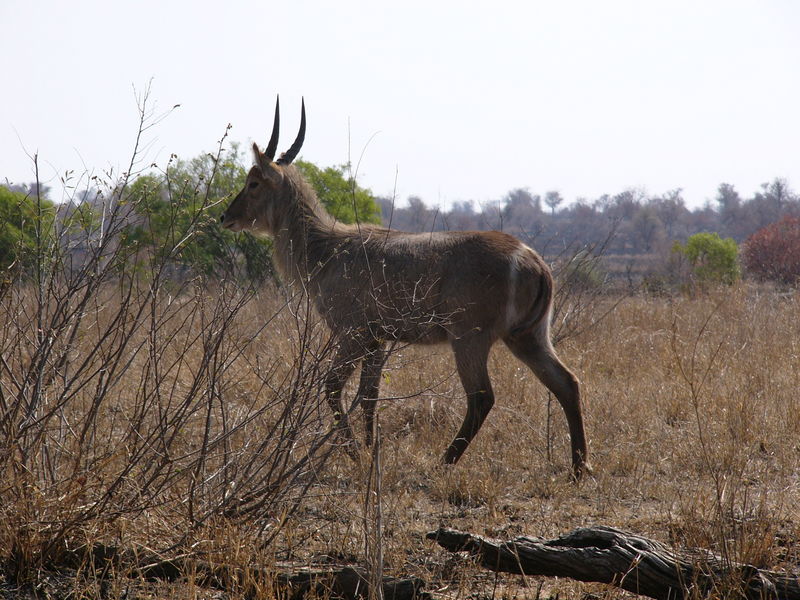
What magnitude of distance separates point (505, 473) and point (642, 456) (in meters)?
0.94

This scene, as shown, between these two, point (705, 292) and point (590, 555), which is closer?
point (590, 555)

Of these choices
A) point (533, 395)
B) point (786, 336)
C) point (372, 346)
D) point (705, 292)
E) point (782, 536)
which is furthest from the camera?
point (705, 292)

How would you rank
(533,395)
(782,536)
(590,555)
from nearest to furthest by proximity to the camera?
(590,555) < (782,536) < (533,395)

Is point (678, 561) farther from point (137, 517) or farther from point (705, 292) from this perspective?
point (705, 292)

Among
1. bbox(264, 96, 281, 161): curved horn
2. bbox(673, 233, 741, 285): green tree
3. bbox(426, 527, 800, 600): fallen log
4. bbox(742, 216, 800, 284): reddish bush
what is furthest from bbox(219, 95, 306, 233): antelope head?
bbox(742, 216, 800, 284): reddish bush

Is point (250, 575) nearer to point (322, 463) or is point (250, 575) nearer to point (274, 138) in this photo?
point (322, 463)

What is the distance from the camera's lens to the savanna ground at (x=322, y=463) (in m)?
3.22

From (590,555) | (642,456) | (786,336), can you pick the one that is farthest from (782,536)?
(786,336)

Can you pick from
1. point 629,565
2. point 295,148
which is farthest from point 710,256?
point 629,565

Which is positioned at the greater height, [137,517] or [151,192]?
[151,192]

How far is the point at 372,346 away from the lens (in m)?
5.53

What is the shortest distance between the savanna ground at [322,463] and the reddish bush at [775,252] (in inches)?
463

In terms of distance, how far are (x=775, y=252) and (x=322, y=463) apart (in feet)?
60.3

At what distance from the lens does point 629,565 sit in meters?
3.12
